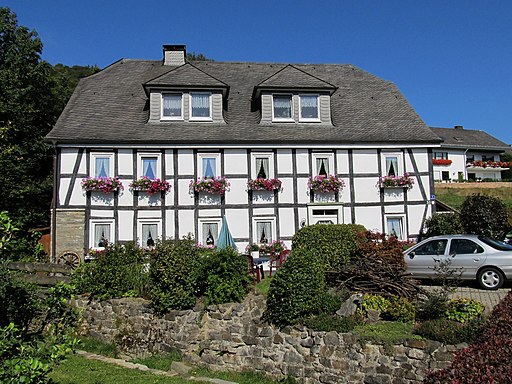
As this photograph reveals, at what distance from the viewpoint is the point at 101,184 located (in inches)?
728

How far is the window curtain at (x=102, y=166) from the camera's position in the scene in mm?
19047

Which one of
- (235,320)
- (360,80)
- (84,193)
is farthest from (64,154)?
(360,80)

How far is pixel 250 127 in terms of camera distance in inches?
810

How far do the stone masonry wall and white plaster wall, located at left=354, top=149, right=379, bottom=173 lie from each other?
10677 mm

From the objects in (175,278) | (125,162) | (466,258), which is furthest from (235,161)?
(466,258)

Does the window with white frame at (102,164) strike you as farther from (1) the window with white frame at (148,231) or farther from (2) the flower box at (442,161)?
(2) the flower box at (442,161)

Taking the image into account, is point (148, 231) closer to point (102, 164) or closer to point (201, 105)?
point (102, 164)

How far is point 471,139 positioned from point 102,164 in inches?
1896

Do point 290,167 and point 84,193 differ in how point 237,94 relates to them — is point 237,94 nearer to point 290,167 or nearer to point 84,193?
point 290,167

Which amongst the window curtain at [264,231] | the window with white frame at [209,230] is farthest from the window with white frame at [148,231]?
the window curtain at [264,231]

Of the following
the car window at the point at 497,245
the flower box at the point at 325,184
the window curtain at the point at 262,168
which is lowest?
the car window at the point at 497,245

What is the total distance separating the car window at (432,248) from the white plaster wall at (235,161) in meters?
8.81

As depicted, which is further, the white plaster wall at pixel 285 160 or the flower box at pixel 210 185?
the white plaster wall at pixel 285 160

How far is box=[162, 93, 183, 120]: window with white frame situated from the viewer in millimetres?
20453
